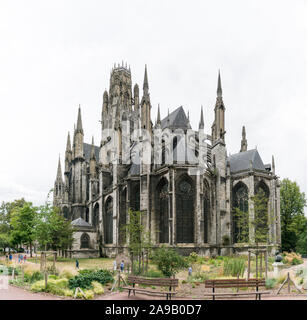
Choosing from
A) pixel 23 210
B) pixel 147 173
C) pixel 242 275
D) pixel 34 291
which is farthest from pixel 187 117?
pixel 34 291

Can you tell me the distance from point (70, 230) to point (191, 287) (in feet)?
80.7

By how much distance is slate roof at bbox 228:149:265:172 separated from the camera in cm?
3909

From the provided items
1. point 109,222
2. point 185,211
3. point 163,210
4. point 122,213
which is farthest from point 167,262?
point 109,222

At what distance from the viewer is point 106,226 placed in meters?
44.4

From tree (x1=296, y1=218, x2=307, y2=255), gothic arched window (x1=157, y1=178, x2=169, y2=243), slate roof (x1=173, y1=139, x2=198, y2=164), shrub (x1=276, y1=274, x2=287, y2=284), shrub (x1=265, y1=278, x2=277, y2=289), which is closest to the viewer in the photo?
shrub (x1=265, y1=278, x2=277, y2=289)

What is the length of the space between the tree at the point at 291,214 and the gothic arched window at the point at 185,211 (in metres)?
18.7

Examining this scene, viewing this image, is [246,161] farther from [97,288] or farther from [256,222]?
[97,288]

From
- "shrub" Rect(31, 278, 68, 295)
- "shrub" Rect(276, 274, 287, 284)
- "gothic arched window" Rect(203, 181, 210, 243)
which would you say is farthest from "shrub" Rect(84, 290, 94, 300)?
"gothic arched window" Rect(203, 181, 210, 243)

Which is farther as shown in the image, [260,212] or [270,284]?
[260,212]

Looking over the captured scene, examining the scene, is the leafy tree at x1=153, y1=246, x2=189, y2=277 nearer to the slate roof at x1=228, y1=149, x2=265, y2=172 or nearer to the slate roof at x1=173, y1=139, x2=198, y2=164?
the slate roof at x1=173, y1=139, x2=198, y2=164

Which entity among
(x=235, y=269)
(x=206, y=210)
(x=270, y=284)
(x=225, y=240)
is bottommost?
(x=225, y=240)

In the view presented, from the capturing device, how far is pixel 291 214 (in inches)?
1834

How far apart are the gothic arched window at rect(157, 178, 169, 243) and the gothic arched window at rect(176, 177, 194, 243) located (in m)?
1.37

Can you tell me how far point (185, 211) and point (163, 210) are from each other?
259 cm
